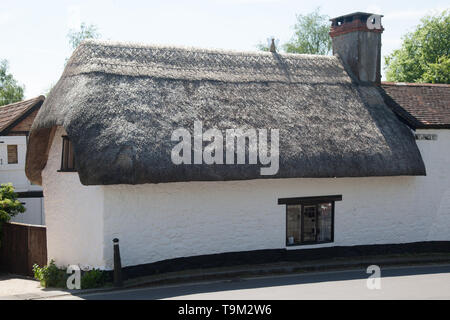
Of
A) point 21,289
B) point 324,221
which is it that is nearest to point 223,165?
point 324,221

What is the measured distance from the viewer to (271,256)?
14.2 m

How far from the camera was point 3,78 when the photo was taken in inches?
2188

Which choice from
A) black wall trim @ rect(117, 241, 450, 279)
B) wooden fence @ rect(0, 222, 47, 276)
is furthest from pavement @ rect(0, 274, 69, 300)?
black wall trim @ rect(117, 241, 450, 279)

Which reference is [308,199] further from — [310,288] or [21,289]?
[21,289]

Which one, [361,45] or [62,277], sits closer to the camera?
[62,277]

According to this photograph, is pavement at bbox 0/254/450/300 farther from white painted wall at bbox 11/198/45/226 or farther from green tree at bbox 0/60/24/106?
green tree at bbox 0/60/24/106

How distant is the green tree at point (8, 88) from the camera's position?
54.4 metres

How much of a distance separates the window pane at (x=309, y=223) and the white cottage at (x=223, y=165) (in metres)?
0.03

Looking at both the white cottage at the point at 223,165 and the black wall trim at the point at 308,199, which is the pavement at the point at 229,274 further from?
the black wall trim at the point at 308,199

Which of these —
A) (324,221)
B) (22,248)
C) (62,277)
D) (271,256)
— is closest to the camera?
(62,277)

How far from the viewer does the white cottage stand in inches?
484

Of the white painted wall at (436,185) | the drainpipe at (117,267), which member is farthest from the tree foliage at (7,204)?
the white painted wall at (436,185)

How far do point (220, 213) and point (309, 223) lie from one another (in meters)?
2.81
